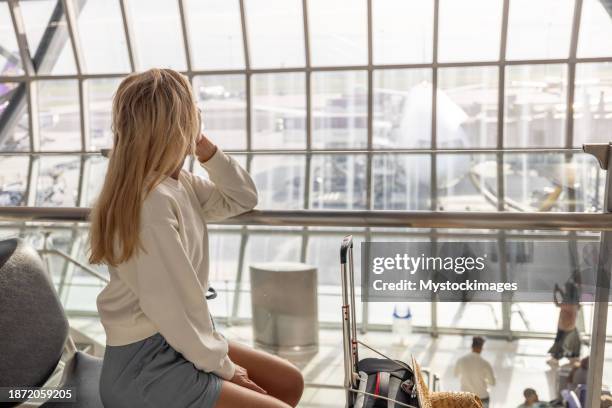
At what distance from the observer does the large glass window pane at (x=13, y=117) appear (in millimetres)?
11531

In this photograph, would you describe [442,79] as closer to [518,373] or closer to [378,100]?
[378,100]

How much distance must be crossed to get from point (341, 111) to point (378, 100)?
23.0 inches

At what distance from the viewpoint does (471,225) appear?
2.07 m

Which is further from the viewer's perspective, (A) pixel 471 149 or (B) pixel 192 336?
(A) pixel 471 149

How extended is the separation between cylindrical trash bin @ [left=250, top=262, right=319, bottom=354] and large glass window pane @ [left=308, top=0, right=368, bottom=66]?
8315 millimetres

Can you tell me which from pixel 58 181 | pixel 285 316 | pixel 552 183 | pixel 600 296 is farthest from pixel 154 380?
pixel 58 181

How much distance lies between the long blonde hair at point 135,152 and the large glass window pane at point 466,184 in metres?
7.32

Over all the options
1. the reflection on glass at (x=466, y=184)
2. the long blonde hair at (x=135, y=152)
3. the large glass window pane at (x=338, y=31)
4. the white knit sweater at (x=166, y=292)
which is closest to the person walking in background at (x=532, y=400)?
the white knit sweater at (x=166, y=292)

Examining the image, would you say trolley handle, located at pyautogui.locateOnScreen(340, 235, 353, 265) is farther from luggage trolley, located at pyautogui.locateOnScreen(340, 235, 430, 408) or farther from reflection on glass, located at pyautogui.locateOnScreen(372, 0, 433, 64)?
reflection on glass, located at pyautogui.locateOnScreen(372, 0, 433, 64)

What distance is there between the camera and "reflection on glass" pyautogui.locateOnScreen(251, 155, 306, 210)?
→ 9445 millimetres

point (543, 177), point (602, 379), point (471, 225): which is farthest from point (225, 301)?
point (543, 177)

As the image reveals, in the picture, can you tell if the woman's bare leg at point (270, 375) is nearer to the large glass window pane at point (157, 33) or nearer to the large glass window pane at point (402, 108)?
the large glass window pane at point (402, 108)

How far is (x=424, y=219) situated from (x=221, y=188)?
0.61 m

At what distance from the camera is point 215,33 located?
1063cm
